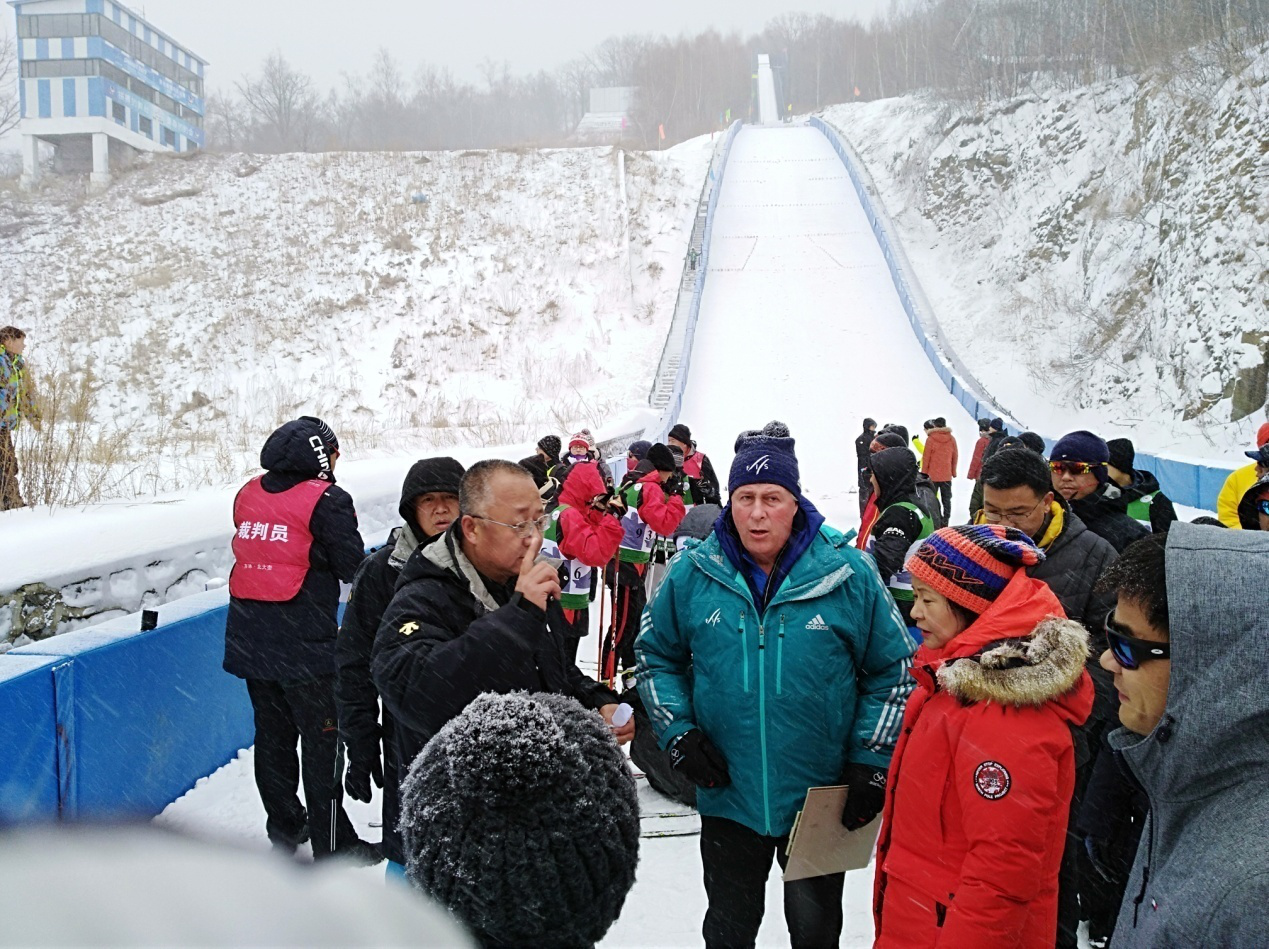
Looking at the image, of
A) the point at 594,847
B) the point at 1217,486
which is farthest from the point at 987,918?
the point at 1217,486

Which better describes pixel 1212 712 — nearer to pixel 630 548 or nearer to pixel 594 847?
pixel 594 847

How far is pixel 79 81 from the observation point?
2270 inches

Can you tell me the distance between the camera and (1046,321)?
29984mm

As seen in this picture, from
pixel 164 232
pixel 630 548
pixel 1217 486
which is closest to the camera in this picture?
pixel 630 548

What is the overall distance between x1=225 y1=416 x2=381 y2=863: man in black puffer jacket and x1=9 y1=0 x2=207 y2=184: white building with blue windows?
2342 inches

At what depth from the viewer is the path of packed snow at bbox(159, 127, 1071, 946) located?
5.61m

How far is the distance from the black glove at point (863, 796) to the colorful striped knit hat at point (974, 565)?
2.21 feet

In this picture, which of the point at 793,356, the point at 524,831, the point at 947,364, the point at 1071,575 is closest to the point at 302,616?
the point at 1071,575

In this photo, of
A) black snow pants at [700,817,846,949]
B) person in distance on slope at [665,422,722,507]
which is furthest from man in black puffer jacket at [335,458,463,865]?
person in distance on slope at [665,422,722,507]

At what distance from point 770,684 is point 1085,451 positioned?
2.61 m

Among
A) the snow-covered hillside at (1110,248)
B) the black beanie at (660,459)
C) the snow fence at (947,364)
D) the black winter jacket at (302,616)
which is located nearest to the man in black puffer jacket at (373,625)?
the black winter jacket at (302,616)

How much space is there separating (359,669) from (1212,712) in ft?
10.4

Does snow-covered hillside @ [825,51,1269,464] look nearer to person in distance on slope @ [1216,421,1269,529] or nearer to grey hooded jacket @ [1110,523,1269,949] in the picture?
person in distance on slope @ [1216,421,1269,529]

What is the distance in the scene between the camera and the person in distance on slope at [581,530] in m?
6.58
